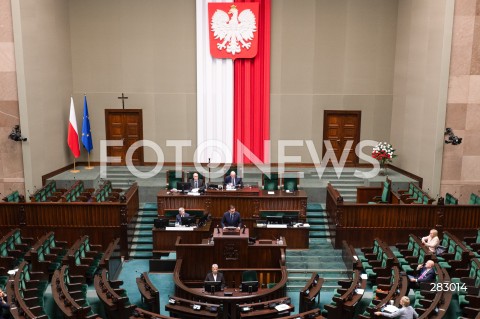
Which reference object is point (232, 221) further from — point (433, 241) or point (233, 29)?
point (233, 29)

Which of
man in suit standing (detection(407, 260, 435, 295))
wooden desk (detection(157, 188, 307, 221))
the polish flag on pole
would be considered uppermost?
the polish flag on pole

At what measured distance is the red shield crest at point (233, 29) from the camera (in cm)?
1562

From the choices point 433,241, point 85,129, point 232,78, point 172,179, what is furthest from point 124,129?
point 433,241

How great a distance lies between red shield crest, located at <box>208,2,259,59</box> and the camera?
15.6m

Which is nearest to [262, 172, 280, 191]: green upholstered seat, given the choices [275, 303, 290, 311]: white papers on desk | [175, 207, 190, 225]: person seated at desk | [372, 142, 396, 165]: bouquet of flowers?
[175, 207, 190, 225]: person seated at desk

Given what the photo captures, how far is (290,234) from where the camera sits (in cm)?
1120

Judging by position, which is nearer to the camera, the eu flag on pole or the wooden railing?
the wooden railing

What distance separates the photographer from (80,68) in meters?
16.1

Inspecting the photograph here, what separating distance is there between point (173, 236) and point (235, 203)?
188cm

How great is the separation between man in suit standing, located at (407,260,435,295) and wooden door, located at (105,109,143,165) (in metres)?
10.5

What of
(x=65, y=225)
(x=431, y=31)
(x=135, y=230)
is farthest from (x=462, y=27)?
(x=65, y=225)

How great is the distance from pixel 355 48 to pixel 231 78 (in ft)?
14.6

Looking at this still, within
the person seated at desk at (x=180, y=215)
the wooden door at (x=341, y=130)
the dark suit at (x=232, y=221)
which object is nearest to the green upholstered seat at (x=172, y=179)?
the person seated at desk at (x=180, y=215)

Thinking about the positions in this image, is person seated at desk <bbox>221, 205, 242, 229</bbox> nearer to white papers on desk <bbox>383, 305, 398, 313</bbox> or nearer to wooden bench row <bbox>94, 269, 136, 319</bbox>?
wooden bench row <bbox>94, 269, 136, 319</bbox>
